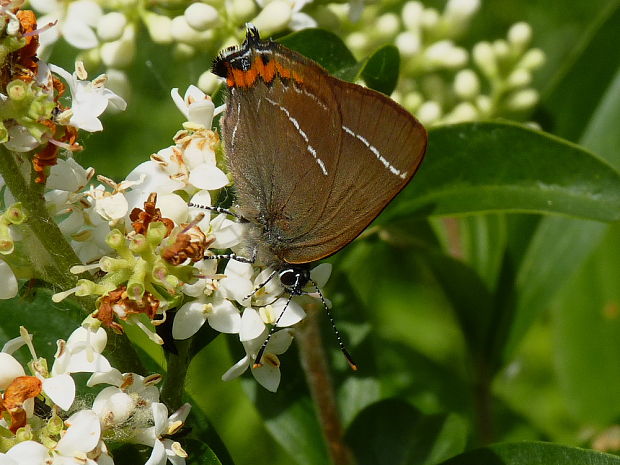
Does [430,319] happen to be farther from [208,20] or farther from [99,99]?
[99,99]

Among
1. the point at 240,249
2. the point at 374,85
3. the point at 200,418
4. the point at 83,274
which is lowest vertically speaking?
the point at 200,418

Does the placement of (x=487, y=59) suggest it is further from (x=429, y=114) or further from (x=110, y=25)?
(x=110, y=25)

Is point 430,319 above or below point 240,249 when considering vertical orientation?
below

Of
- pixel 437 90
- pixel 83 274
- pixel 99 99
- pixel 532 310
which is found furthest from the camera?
pixel 437 90

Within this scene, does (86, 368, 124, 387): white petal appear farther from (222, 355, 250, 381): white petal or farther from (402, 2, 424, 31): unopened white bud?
(402, 2, 424, 31): unopened white bud

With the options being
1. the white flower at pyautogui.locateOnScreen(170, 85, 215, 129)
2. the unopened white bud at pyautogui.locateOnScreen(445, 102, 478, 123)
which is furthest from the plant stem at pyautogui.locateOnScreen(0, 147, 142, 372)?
the unopened white bud at pyautogui.locateOnScreen(445, 102, 478, 123)

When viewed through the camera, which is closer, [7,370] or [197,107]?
[7,370]

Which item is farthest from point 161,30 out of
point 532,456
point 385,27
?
point 532,456

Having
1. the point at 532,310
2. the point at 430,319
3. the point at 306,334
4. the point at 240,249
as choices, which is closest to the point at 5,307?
the point at 240,249
